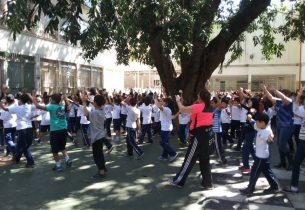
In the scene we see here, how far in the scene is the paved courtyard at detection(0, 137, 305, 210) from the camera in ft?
18.4

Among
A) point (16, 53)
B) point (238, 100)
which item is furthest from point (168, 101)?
point (16, 53)

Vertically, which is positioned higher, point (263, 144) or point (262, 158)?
point (263, 144)

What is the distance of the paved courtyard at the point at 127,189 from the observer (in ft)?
18.4

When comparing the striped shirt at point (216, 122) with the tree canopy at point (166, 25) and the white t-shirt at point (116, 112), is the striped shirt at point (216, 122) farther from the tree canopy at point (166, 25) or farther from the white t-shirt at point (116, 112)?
the white t-shirt at point (116, 112)

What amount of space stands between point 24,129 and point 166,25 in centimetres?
399

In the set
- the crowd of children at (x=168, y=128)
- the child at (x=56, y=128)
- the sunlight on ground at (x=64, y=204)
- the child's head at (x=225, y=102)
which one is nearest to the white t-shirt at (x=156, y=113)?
the crowd of children at (x=168, y=128)

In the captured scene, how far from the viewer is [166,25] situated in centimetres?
888

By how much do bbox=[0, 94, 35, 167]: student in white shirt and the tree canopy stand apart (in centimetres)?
192

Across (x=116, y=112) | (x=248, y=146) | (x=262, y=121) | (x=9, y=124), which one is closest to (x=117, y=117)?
(x=116, y=112)

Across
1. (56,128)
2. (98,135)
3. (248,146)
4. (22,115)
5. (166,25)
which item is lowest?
(248,146)

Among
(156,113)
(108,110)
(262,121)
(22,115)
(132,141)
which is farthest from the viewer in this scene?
(156,113)

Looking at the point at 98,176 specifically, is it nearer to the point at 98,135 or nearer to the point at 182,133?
the point at 98,135

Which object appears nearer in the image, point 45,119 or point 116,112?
point 45,119

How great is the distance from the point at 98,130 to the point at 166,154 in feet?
7.08
